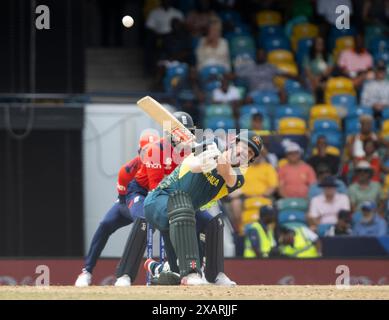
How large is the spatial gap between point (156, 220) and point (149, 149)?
156cm

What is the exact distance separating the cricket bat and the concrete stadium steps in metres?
6.70

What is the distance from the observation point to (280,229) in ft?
56.2

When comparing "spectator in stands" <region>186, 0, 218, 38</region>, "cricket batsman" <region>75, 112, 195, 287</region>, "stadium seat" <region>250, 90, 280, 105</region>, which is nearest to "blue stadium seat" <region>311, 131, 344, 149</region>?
"stadium seat" <region>250, 90, 280, 105</region>

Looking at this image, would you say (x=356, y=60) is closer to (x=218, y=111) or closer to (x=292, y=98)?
(x=292, y=98)

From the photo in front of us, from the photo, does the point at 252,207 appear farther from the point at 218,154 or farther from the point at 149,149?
the point at 218,154

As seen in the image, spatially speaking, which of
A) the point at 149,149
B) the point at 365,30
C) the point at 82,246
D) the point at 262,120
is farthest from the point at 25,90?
the point at 365,30

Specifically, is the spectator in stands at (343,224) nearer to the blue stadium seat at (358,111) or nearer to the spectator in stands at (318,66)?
the blue stadium seat at (358,111)

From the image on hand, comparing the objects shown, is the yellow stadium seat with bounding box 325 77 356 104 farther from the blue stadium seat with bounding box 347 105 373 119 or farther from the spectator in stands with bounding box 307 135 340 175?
the spectator in stands with bounding box 307 135 340 175

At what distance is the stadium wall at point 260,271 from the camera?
16.6m

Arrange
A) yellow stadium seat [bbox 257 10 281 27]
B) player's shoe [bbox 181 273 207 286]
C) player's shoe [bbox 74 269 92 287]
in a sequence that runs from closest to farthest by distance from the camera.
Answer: player's shoe [bbox 181 273 207 286]
player's shoe [bbox 74 269 92 287]
yellow stadium seat [bbox 257 10 281 27]

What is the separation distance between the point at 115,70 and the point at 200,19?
150cm

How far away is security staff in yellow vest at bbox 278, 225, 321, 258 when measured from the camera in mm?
17062

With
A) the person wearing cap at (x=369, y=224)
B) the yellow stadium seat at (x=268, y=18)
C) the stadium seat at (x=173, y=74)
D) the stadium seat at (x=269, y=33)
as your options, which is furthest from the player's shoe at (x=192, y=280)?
the yellow stadium seat at (x=268, y=18)

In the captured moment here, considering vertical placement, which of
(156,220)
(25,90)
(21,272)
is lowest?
(21,272)
